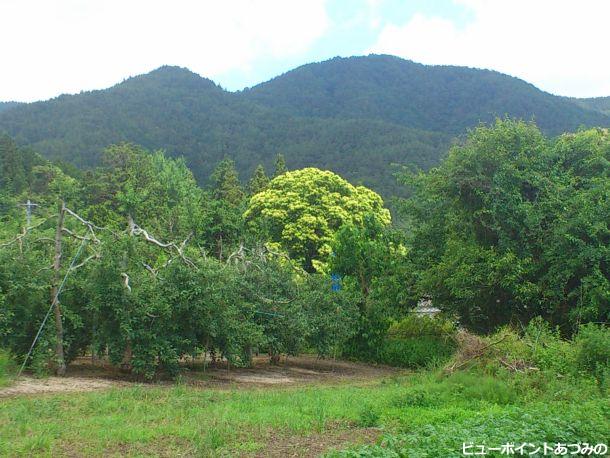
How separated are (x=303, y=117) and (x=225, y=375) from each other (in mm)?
88232

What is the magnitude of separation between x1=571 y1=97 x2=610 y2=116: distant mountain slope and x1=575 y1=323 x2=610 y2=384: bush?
77.2m

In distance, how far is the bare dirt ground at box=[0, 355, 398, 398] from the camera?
38.6ft

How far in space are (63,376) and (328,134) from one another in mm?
74713

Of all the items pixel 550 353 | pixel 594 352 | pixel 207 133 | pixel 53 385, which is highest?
pixel 207 133

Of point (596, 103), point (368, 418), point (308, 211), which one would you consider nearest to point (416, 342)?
point (368, 418)

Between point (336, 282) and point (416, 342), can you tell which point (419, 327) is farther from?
point (336, 282)

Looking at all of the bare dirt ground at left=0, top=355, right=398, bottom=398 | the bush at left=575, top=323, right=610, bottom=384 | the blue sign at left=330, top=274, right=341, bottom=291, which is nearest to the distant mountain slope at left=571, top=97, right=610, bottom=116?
the blue sign at left=330, top=274, right=341, bottom=291

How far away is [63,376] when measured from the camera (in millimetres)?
12992

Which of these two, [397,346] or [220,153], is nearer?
[397,346]

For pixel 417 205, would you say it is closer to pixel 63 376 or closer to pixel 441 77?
pixel 63 376

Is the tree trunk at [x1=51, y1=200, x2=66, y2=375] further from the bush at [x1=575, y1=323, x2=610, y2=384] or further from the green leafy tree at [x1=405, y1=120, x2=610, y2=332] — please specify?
the bush at [x1=575, y1=323, x2=610, y2=384]

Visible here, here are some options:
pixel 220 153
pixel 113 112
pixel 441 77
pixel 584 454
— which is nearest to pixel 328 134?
pixel 220 153

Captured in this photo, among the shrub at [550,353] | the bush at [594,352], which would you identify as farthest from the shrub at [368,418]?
the bush at [594,352]

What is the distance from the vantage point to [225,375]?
15.9 m
